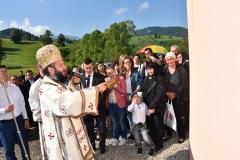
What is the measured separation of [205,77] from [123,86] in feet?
9.11

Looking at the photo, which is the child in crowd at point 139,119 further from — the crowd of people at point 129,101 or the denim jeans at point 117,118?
the denim jeans at point 117,118

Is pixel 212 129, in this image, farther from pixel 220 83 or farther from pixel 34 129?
pixel 34 129

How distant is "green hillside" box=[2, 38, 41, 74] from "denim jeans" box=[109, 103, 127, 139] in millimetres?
48839

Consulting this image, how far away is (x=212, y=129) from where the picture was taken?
405cm

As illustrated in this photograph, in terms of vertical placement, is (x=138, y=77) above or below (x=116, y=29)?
below

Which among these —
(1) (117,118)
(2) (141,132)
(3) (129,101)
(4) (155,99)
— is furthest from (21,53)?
(4) (155,99)

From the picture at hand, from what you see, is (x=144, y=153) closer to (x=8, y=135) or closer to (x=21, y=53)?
(x=8, y=135)

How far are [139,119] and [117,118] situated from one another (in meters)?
0.81

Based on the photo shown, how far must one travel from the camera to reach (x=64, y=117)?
12.2 ft

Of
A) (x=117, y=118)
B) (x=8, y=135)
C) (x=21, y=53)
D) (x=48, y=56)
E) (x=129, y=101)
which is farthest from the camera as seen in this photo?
(x=21, y=53)

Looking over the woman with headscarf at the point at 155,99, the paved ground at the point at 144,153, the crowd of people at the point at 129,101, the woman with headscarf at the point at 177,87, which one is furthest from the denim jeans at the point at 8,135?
the woman with headscarf at the point at 177,87

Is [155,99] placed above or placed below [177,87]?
below

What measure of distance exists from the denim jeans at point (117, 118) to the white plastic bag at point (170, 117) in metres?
0.86

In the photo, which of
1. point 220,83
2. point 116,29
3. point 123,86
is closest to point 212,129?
point 220,83
